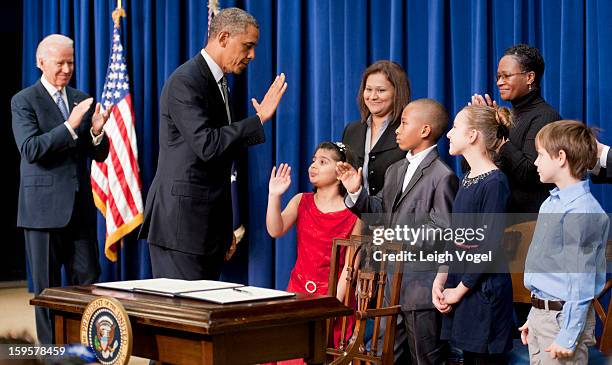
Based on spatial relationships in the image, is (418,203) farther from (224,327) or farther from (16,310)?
(16,310)

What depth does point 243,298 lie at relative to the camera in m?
2.51

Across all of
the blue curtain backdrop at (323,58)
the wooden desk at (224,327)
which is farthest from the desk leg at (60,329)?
the blue curtain backdrop at (323,58)

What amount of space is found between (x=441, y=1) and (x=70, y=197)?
92.0 inches

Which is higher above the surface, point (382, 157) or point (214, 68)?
point (214, 68)

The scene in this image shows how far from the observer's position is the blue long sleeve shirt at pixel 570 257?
2906 millimetres

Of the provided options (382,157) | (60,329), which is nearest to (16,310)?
(382,157)

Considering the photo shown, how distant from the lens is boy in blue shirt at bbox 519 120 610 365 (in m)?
2.92

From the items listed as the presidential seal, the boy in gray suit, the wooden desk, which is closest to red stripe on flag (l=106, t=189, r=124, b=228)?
the boy in gray suit

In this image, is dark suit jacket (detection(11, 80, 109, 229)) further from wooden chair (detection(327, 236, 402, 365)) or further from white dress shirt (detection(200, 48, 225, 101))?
wooden chair (detection(327, 236, 402, 365))

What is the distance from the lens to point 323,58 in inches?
219

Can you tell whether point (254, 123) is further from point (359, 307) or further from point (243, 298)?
point (243, 298)

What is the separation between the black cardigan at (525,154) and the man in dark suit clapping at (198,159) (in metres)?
1.07

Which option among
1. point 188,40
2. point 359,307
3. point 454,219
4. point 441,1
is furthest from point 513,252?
point 188,40

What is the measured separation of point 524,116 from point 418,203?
0.66 meters
